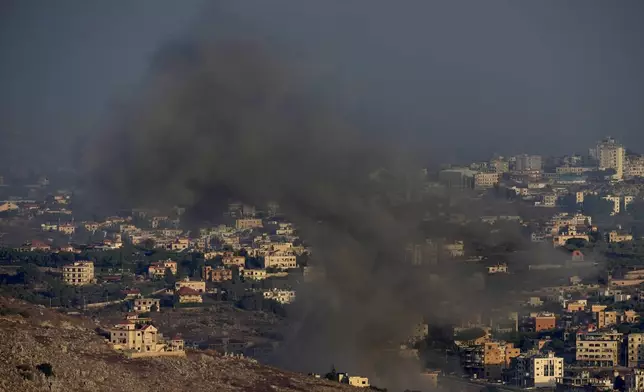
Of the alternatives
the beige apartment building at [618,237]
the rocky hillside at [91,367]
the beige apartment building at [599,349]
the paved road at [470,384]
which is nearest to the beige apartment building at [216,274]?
the beige apartment building at [599,349]

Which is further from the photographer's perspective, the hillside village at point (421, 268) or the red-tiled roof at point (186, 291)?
the red-tiled roof at point (186, 291)

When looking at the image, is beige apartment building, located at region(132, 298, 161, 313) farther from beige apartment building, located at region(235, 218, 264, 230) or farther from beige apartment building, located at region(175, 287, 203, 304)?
beige apartment building, located at region(235, 218, 264, 230)

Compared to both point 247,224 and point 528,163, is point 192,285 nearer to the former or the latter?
point 247,224

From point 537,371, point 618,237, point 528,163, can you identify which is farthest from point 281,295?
point 528,163

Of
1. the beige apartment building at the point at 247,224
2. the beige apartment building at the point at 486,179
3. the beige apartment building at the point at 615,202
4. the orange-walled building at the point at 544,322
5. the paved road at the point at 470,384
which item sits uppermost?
the beige apartment building at the point at 486,179

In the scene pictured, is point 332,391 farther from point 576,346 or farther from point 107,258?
point 107,258

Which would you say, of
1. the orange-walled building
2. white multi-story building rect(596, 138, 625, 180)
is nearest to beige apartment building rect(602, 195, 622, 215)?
white multi-story building rect(596, 138, 625, 180)

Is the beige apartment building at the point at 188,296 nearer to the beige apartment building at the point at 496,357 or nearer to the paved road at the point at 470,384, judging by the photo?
the beige apartment building at the point at 496,357
